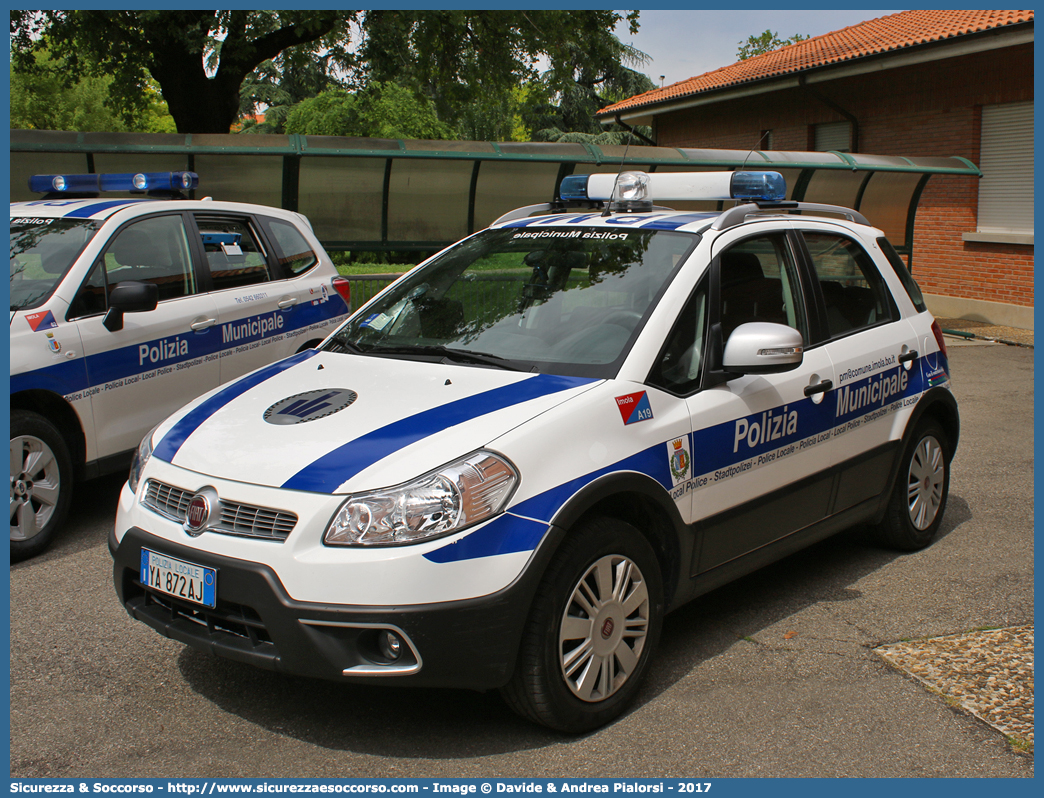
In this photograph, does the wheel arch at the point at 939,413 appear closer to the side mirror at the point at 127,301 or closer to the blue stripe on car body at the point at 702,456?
the blue stripe on car body at the point at 702,456

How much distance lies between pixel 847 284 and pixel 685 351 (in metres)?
1.38

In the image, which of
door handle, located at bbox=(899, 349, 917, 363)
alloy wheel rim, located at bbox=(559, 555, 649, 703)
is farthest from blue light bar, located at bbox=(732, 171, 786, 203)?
alloy wheel rim, located at bbox=(559, 555, 649, 703)

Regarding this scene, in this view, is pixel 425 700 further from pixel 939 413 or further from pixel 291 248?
pixel 291 248

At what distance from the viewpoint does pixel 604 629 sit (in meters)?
3.19

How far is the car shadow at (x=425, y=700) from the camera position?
3.14 m

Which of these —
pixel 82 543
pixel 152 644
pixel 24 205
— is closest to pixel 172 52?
pixel 24 205

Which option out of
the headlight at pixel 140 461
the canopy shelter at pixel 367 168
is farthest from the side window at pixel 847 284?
the canopy shelter at pixel 367 168

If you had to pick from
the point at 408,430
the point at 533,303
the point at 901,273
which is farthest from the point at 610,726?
the point at 901,273

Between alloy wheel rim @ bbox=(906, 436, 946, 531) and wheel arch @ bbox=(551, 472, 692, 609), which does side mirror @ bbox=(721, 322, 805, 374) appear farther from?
alloy wheel rim @ bbox=(906, 436, 946, 531)

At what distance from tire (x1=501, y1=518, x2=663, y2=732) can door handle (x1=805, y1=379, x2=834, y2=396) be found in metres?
1.17

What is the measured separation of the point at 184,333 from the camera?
573 cm

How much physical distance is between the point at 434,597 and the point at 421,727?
2.34 ft

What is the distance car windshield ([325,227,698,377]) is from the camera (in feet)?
11.9

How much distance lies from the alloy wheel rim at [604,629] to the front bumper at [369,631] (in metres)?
0.23
